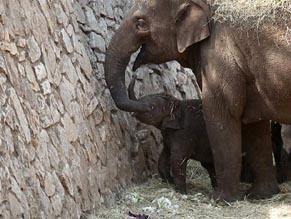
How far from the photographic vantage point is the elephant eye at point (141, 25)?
313 inches

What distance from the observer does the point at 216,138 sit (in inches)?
303

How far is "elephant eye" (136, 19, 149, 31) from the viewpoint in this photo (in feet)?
26.1

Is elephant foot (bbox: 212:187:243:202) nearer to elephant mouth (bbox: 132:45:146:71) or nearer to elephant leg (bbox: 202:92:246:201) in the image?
elephant leg (bbox: 202:92:246:201)

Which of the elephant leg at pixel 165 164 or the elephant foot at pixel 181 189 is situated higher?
the elephant leg at pixel 165 164

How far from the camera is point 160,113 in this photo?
8.07 meters

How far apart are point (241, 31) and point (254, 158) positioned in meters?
1.41

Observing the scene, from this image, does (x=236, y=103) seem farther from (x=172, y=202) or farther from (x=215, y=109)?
Result: (x=172, y=202)

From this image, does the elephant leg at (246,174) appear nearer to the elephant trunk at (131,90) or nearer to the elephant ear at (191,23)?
the elephant trunk at (131,90)

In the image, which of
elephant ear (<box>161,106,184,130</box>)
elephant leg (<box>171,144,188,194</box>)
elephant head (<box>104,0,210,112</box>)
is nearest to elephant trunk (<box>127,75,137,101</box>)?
elephant head (<box>104,0,210,112</box>)

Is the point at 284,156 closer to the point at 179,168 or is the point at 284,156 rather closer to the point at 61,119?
the point at 179,168

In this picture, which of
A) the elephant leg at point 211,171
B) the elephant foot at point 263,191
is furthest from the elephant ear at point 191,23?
the elephant foot at point 263,191

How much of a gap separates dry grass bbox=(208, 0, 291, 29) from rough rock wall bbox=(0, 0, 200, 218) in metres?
1.30

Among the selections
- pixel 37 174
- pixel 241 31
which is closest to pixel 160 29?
pixel 241 31

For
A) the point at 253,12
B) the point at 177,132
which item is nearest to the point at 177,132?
the point at 177,132
